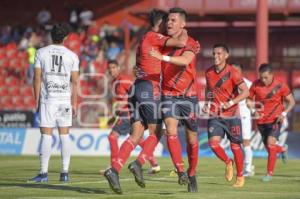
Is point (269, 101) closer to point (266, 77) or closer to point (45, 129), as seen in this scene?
point (266, 77)

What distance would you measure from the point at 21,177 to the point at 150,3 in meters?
21.7

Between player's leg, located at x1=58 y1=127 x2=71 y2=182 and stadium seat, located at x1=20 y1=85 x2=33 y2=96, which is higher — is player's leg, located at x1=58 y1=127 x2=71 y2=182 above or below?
below

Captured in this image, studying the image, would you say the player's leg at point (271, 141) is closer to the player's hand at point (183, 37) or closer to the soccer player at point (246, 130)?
the soccer player at point (246, 130)

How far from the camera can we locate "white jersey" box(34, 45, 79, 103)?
14617 millimetres

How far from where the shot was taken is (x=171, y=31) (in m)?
12.3

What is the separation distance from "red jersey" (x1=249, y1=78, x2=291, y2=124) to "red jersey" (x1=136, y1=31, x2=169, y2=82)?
14.8 feet

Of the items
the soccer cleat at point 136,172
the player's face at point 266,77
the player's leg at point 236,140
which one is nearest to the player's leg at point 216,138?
the player's leg at point 236,140

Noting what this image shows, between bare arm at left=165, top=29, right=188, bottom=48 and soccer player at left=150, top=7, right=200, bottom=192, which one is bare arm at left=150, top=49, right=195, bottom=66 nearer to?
soccer player at left=150, top=7, right=200, bottom=192

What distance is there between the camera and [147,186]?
14062 mm

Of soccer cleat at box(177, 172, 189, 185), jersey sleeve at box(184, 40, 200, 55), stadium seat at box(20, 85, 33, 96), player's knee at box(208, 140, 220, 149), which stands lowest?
soccer cleat at box(177, 172, 189, 185)

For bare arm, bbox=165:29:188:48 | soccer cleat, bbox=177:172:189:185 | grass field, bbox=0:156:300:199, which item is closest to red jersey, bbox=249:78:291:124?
grass field, bbox=0:156:300:199

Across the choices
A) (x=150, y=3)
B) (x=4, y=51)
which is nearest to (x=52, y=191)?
(x=4, y=51)

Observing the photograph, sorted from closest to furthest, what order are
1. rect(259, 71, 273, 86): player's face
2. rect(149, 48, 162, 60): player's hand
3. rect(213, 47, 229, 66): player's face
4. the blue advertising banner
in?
rect(149, 48, 162, 60): player's hand < rect(213, 47, 229, 66): player's face < rect(259, 71, 273, 86): player's face < the blue advertising banner

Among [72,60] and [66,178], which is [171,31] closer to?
[72,60]
